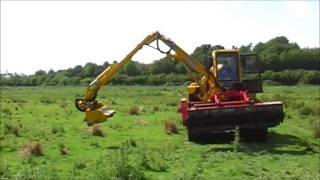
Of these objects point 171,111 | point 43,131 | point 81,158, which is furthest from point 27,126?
point 171,111

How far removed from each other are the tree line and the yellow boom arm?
1194 millimetres

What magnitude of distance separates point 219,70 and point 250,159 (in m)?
7.83

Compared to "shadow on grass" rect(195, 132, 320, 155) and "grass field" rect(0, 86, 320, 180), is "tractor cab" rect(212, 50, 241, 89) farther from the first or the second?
"grass field" rect(0, 86, 320, 180)

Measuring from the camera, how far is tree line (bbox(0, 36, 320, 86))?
43.6 meters

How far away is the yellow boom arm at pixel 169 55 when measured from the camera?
86.1 feet

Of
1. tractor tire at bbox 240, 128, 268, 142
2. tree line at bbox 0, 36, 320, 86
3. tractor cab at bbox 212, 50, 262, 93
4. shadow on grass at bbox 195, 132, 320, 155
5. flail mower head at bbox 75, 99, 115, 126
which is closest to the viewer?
shadow on grass at bbox 195, 132, 320, 155

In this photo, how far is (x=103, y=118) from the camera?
25422mm

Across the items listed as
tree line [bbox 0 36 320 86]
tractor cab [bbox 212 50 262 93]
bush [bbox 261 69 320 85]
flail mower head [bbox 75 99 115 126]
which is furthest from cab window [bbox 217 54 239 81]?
bush [bbox 261 69 320 85]

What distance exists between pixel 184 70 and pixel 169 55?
66564 mm

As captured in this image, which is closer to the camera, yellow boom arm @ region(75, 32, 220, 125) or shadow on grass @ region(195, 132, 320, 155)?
shadow on grass @ region(195, 132, 320, 155)

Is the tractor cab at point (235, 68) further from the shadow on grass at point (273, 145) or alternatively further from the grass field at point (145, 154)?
the grass field at point (145, 154)

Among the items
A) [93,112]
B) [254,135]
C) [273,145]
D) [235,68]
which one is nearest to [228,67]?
[235,68]

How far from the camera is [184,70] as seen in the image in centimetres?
9388

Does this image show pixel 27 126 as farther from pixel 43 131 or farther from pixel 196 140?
pixel 196 140
